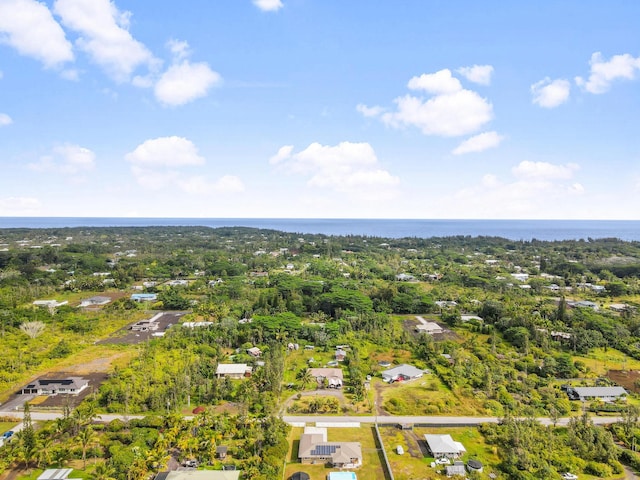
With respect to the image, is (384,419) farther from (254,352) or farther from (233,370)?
(254,352)

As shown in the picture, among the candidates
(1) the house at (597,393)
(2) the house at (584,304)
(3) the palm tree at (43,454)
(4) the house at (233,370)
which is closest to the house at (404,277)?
(2) the house at (584,304)

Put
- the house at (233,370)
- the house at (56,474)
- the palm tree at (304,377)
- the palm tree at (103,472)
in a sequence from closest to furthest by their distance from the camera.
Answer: the palm tree at (103,472)
the house at (56,474)
the palm tree at (304,377)
the house at (233,370)

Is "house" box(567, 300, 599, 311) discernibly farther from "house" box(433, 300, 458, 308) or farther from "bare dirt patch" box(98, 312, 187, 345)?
"bare dirt patch" box(98, 312, 187, 345)

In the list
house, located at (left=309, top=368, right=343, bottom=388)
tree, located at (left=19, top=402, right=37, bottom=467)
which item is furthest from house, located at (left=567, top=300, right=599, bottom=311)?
tree, located at (left=19, top=402, right=37, bottom=467)

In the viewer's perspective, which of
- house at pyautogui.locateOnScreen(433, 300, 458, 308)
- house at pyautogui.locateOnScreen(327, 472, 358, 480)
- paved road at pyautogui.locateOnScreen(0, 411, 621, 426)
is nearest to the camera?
house at pyautogui.locateOnScreen(327, 472, 358, 480)

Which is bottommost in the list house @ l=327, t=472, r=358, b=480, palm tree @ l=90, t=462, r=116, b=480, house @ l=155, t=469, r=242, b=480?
house @ l=327, t=472, r=358, b=480

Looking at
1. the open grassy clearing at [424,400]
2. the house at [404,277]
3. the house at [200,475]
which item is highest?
the house at [404,277]

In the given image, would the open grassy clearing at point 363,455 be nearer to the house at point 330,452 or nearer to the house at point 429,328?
the house at point 330,452
